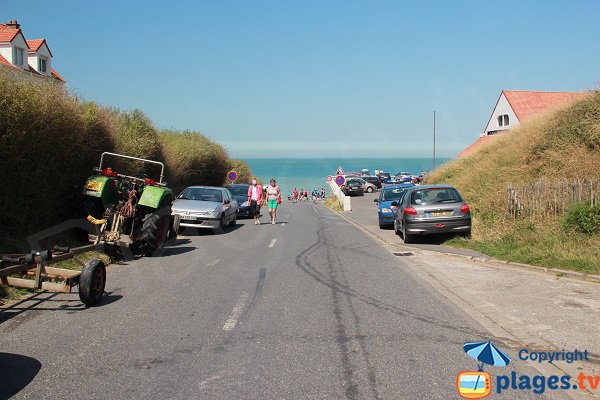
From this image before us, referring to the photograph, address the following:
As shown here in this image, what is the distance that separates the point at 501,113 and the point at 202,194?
41679 millimetres

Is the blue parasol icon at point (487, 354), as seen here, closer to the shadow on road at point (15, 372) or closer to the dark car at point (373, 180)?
the shadow on road at point (15, 372)

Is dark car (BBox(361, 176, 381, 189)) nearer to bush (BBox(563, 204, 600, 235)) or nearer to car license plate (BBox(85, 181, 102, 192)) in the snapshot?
bush (BBox(563, 204, 600, 235))

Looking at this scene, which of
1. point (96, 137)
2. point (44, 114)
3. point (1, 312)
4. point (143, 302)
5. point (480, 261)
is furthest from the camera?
point (96, 137)

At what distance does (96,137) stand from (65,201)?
2958 mm

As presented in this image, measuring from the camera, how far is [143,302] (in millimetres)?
8180

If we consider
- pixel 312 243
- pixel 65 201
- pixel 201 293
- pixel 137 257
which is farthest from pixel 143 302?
pixel 312 243

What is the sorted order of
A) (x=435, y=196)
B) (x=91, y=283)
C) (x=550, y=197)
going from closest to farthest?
(x=91, y=283)
(x=550, y=197)
(x=435, y=196)

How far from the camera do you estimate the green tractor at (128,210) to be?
11.9 metres

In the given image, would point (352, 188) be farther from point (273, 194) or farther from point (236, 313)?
point (236, 313)

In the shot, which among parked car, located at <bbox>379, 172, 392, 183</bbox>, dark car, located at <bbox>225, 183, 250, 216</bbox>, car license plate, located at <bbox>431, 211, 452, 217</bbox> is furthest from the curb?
parked car, located at <bbox>379, 172, 392, 183</bbox>

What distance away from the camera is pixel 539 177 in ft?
62.2

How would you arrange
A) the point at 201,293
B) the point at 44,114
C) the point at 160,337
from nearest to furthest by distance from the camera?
the point at 160,337 < the point at 201,293 < the point at 44,114

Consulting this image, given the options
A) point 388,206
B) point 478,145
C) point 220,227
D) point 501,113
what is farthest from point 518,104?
point 220,227

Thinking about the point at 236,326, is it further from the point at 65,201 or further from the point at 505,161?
the point at 505,161
